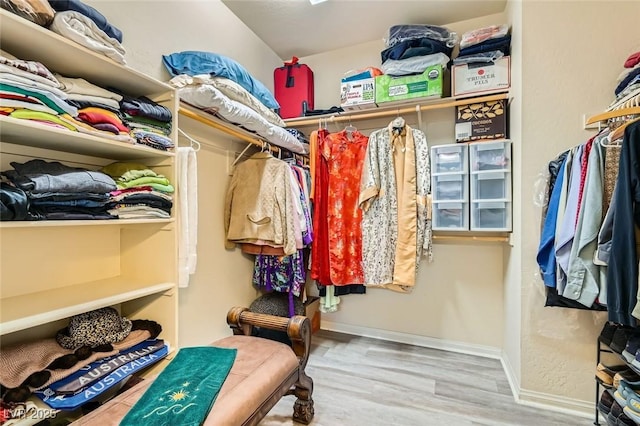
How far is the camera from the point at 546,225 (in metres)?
1.52

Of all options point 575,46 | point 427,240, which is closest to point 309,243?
point 427,240

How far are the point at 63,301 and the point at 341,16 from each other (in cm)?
244

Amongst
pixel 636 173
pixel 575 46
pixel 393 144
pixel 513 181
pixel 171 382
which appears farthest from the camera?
pixel 393 144

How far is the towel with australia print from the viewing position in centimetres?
91

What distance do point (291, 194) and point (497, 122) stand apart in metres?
1.49

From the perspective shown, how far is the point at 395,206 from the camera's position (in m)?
2.15

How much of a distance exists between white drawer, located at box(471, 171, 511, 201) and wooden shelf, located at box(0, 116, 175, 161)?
185 cm

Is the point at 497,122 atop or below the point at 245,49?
below

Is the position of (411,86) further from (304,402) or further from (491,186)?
(304,402)

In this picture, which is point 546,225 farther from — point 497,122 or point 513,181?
point 497,122

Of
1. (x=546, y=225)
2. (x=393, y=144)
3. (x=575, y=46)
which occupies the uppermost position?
(x=575, y=46)

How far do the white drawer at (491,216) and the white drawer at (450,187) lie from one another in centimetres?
11

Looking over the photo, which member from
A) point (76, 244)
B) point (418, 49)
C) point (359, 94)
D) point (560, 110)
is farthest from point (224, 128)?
point (560, 110)

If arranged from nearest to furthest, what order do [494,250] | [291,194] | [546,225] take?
[546,225]
[291,194]
[494,250]
